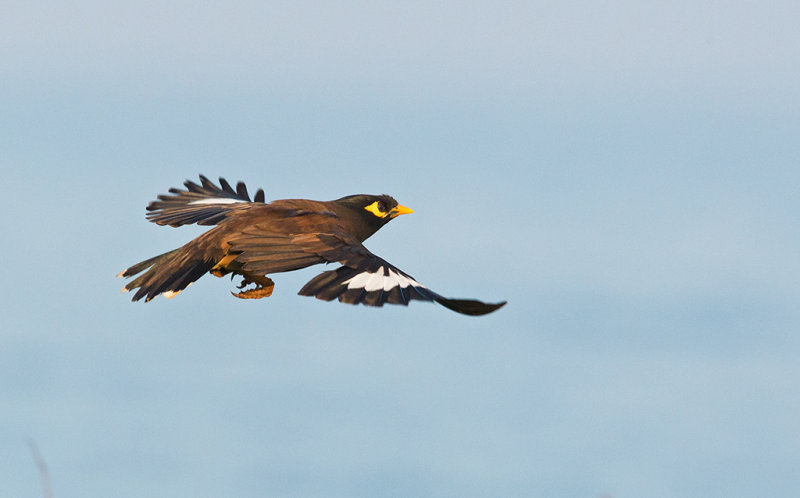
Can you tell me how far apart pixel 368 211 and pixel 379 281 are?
9.19ft

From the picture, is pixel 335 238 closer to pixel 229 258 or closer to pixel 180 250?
pixel 229 258

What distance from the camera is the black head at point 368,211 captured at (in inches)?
482

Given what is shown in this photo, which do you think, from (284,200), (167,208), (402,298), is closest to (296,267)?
(402,298)

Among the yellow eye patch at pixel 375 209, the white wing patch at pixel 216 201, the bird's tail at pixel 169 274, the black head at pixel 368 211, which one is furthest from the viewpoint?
the white wing patch at pixel 216 201

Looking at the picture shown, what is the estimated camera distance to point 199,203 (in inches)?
536

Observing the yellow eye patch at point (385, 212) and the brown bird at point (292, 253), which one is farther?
the yellow eye patch at point (385, 212)

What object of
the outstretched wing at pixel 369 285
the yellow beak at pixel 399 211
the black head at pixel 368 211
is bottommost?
the outstretched wing at pixel 369 285

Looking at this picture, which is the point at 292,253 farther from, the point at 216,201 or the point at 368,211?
the point at 216,201

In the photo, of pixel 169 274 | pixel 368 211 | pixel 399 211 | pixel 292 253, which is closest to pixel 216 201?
pixel 368 211

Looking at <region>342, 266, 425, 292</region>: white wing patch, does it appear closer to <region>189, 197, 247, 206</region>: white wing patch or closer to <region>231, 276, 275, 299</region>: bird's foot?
<region>231, 276, 275, 299</region>: bird's foot

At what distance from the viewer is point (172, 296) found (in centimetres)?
1073

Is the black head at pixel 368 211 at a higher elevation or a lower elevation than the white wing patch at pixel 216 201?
lower

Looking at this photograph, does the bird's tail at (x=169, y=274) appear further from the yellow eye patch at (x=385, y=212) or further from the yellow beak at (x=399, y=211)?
the yellow beak at (x=399, y=211)

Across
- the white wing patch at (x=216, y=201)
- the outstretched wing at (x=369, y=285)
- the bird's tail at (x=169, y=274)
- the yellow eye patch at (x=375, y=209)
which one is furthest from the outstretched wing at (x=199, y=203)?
the outstretched wing at (x=369, y=285)
